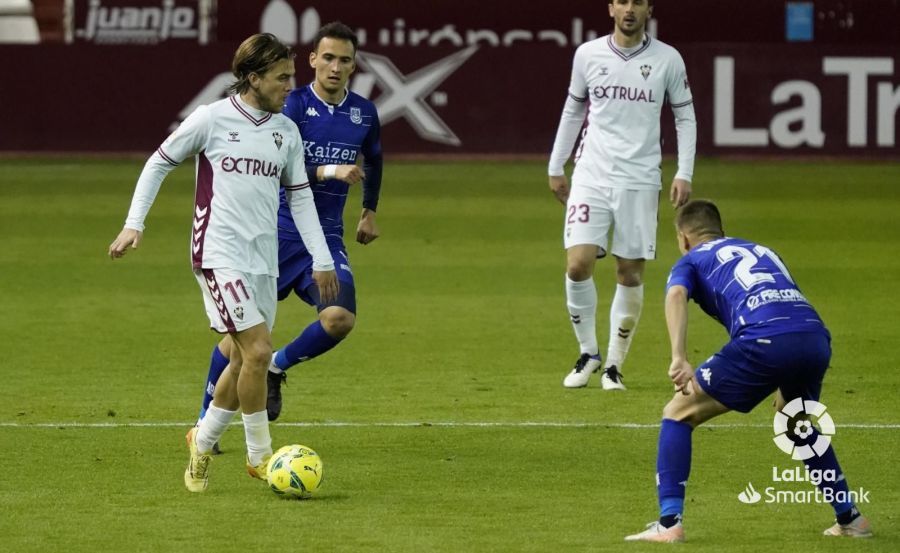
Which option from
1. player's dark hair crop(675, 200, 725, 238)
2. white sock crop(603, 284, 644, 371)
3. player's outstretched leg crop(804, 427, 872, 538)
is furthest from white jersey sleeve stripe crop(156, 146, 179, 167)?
white sock crop(603, 284, 644, 371)

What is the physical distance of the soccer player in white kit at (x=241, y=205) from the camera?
718cm

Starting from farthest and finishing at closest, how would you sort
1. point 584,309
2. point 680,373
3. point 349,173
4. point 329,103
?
point 584,309
point 329,103
point 349,173
point 680,373

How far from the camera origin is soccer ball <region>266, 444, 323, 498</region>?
23.3ft

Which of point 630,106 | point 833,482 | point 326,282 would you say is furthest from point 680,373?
point 630,106

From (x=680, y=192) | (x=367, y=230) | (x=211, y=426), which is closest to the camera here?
Result: (x=211, y=426)

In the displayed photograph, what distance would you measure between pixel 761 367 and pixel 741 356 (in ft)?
0.27

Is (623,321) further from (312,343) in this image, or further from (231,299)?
(231,299)

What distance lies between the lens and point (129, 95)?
24.4 m

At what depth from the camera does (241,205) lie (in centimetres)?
722

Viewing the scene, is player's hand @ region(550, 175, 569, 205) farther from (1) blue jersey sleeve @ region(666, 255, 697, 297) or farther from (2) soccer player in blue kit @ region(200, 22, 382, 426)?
(1) blue jersey sleeve @ region(666, 255, 697, 297)

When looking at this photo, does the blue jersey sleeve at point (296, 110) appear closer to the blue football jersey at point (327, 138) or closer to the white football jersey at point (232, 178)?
the blue football jersey at point (327, 138)

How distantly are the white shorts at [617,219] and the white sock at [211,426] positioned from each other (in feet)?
10.7

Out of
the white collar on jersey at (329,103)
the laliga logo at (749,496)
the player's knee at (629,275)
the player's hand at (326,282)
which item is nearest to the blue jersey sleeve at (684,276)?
the laliga logo at (749,496)

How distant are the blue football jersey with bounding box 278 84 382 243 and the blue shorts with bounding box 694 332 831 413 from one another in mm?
2968
